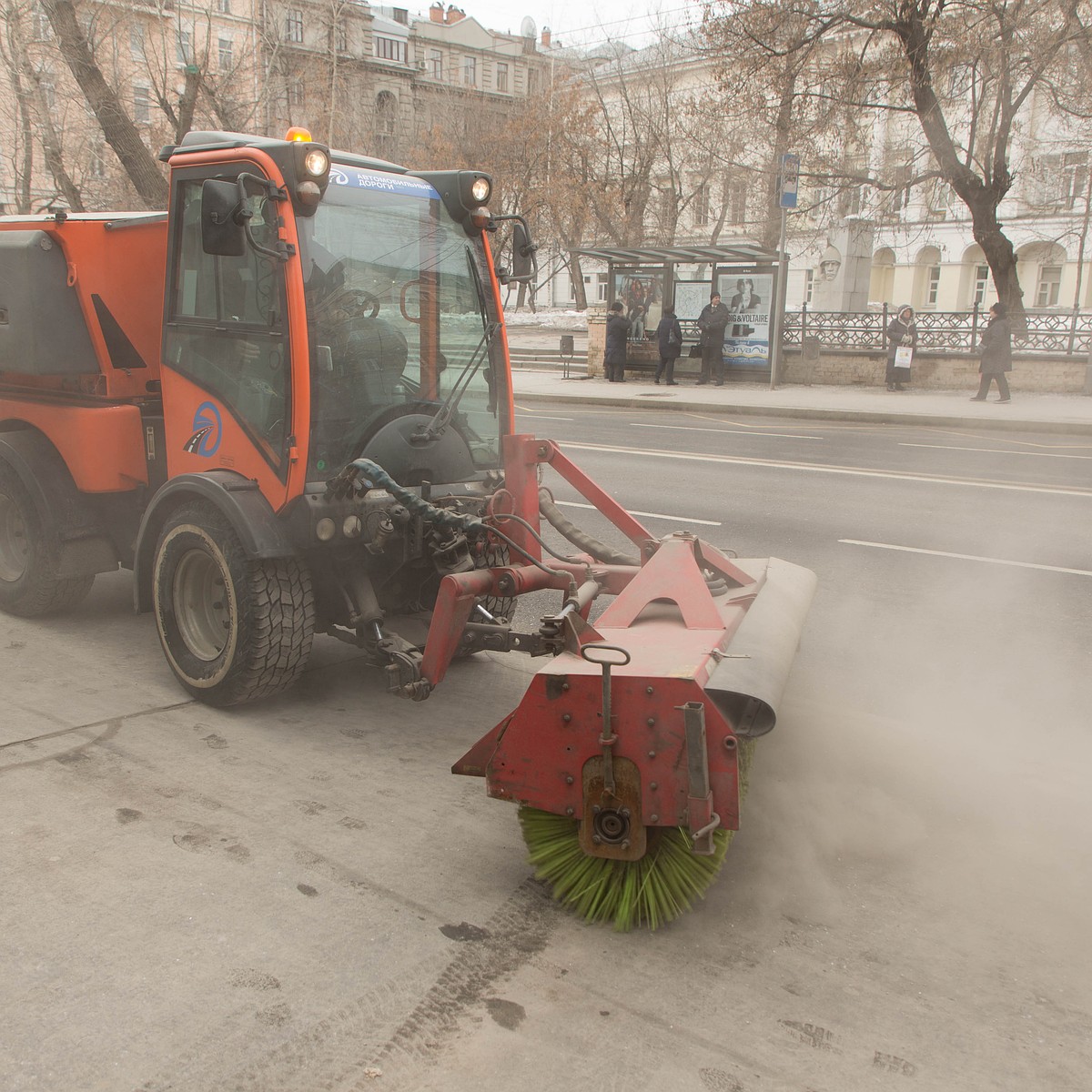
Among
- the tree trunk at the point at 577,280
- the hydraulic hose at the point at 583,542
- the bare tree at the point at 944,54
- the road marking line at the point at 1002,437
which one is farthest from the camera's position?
the tree trunk at the point at 577,280

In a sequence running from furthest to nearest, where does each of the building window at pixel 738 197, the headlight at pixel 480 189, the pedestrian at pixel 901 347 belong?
the building window at pixel 738 197 < the pedestrian at pixel 901 347 < the headlight at pixel 480 189

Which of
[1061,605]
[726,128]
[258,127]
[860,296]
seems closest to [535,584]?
[1061,605]

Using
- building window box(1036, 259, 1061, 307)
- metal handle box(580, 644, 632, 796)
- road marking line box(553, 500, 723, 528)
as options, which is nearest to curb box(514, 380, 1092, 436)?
road marking line box(553, 500, 723, 528)

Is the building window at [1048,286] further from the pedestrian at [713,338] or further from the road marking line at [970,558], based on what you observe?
the road marking line at [970,558]

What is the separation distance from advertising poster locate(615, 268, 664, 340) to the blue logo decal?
2111cm

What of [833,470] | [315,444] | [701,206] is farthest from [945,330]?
[701,206]

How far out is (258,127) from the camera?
30.1 meters

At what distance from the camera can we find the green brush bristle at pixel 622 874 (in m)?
3.34

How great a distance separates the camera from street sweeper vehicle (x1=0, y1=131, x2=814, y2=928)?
4.48 meters

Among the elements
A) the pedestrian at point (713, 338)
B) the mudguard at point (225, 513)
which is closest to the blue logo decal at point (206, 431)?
the mudguard at point (225, 513)

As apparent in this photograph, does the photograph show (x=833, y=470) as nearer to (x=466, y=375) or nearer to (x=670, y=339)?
(x=466, y=375)

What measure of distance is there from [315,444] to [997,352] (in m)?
18.4

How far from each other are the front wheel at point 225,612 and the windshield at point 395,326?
53 cm

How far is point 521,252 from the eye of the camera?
5602 mm
